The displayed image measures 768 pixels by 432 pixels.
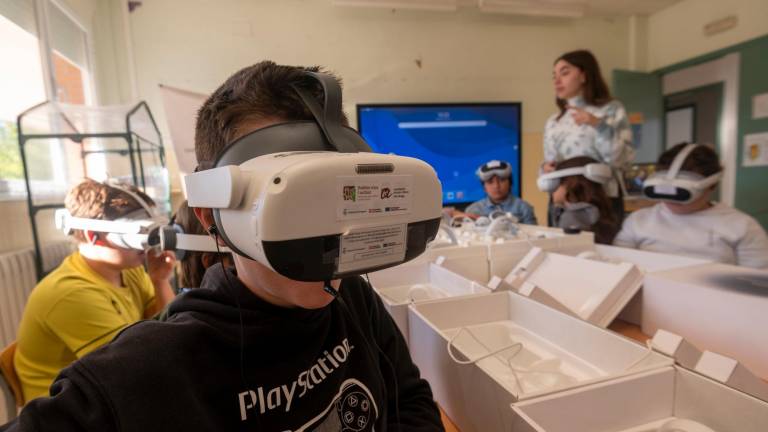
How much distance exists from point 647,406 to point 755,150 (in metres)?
3.68

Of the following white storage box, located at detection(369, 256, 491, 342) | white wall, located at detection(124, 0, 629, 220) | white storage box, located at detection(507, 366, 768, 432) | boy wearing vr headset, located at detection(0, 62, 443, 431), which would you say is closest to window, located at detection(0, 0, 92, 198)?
white wall, located at detection(124, 0, 629, 220)

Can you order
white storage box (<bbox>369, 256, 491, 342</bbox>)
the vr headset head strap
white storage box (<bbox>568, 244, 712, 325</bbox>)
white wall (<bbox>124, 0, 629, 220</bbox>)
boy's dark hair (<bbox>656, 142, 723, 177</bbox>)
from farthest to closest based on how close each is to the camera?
white wall (<bbox>124, 0, 629, 220</bbox>), boy's dark hair (<bbox>656, 142, 723, 177</bbox>), white storage box (<bbox>369, 256, 491, 342</bbox>), white storage box (<bbox>568, 244, 712, 325</bbox>), the vr headset head strap

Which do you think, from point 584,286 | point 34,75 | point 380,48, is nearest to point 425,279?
point 584,286

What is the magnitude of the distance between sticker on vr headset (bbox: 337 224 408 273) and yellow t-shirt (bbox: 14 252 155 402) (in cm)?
96

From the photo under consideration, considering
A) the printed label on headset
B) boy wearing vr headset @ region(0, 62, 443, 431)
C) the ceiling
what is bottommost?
boy wearing vr headset @ region(0, 62, 443, 431)

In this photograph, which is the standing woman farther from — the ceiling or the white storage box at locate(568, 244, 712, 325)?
the ceiling

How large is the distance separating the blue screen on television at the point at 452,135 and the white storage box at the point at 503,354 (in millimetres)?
2363

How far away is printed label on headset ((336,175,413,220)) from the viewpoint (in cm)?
36

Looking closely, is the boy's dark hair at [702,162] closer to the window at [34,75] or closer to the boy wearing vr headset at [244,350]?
the boy wearing vr headset at [244,350]

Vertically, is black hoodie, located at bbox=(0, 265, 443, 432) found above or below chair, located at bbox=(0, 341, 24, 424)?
above

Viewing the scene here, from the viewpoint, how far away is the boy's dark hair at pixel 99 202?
3.65ft

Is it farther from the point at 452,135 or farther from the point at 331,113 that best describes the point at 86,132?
the point at 452,135

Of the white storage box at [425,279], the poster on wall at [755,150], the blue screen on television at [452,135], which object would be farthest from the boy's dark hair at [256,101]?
the poster on wall at [755,150]

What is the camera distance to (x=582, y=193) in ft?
5.65
